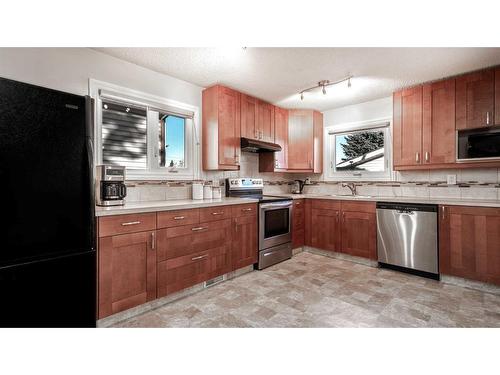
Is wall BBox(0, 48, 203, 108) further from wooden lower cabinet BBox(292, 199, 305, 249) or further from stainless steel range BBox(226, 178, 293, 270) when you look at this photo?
wooden lower cabinet BBox(292, 199, 305, 249)

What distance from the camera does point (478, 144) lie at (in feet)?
8.98

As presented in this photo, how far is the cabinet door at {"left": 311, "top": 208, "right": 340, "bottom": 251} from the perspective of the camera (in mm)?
3605

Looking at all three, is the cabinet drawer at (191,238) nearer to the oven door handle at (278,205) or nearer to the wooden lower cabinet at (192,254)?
the wooden lower cabinet at (192,254)

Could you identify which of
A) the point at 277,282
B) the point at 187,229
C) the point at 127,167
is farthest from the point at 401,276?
the point at 127,167

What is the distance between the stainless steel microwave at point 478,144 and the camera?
8.70 ft

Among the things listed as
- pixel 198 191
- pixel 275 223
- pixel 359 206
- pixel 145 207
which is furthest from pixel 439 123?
pixel 145 207

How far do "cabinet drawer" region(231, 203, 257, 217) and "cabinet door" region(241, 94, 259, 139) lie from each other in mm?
1019

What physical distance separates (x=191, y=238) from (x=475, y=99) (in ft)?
11.2

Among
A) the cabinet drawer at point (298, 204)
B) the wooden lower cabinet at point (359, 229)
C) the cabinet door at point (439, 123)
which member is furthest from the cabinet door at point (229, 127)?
the cabinet door at point (439, 123)

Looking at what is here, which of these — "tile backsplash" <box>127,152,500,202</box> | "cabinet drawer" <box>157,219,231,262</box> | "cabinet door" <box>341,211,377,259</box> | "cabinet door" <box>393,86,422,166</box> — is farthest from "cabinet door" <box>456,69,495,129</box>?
"cabinet drawer" <box>157,219,231,262</box>

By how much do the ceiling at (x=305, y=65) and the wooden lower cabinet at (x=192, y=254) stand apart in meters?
1.68

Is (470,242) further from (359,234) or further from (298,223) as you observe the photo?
(298,223)

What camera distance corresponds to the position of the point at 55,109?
153cm
